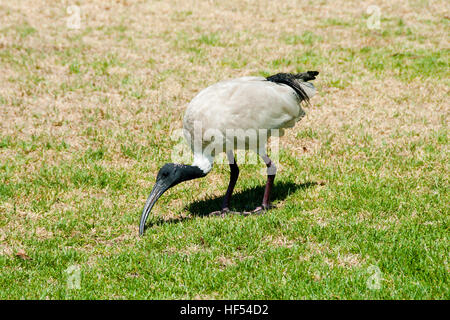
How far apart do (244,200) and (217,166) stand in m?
0.98

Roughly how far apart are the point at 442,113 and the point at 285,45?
4523 mm

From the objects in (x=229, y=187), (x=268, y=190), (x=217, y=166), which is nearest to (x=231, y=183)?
(x=229, y=187)

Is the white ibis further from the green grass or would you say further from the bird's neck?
the green grass

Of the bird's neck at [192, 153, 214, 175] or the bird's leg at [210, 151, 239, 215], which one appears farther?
the bird's leg at [210, 151, 239, 215]

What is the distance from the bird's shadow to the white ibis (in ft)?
0.72

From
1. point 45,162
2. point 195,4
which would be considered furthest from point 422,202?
point 195,4

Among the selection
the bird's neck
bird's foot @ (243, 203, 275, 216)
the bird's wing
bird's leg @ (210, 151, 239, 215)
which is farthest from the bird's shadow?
the bird's wing

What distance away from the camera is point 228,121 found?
6.31m

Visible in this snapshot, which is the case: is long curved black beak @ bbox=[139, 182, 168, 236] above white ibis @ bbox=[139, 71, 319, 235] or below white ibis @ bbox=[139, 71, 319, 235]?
below

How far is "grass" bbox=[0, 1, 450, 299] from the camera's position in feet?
Result: 17.3

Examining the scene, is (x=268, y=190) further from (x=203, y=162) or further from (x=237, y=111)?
(x=237, y=111)

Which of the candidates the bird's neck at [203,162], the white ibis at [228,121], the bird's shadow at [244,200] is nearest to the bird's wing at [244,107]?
the white ibis at [228,121]

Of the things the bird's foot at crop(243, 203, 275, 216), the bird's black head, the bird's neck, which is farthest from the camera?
the bird's foot at crop(243, 203, 275, 216)

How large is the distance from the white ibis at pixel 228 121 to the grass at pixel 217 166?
1.53 feet
